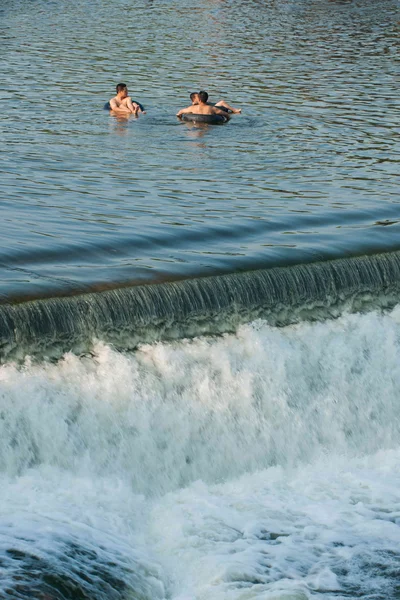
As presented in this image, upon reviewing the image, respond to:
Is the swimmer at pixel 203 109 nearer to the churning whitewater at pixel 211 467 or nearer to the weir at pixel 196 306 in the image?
the weir at pixel 196 306

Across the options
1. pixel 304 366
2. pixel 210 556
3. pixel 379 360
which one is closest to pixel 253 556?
pixel 210 556

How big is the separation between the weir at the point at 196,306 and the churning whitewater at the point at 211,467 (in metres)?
0.16

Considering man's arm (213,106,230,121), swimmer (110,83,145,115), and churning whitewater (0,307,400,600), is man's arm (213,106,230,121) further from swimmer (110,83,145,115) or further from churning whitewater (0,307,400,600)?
churning whitewater (0,307,400,600)

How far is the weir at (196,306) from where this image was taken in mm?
10188

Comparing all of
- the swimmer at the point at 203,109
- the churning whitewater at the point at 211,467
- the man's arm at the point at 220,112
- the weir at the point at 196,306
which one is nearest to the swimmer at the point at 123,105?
the swimmer at the point at 203,109

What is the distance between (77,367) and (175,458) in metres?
1.27

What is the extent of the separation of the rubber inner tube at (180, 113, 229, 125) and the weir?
929 cm

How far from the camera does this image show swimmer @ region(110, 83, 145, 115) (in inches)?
854

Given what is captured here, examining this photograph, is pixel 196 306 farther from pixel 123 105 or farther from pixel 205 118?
pixel 123 105

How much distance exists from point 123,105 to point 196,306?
1144 cm

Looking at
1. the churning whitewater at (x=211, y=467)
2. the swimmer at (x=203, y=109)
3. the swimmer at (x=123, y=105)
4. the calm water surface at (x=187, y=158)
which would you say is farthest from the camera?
the swimmer at (x=123, y=105)

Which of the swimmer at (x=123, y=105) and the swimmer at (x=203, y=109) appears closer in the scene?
the swimmer at (x=203, y=109)

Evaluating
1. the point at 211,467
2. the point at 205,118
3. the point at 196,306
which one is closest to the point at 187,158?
the point at 205,118

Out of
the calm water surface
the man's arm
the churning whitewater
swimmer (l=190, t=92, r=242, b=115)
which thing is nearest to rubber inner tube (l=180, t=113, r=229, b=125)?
the man's arm
